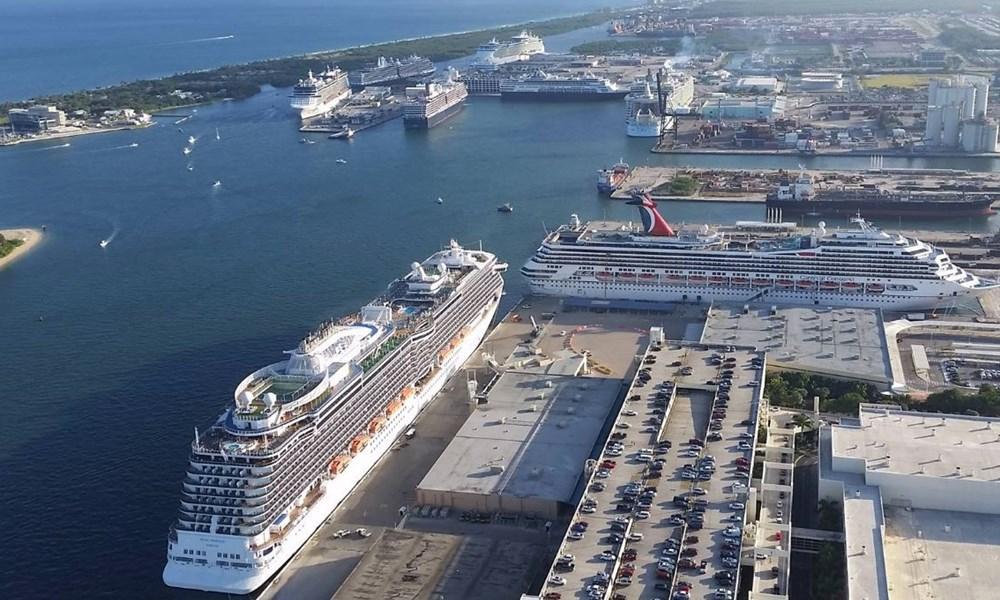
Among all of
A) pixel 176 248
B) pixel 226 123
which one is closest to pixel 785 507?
pixel 176 248

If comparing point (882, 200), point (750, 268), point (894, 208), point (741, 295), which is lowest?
point (894, 208)

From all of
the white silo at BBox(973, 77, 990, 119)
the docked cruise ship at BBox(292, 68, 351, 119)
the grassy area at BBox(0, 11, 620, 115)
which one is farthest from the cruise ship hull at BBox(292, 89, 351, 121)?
the white silo at BBox(973, 77, 990, 119)

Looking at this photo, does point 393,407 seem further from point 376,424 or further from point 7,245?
point 7,245

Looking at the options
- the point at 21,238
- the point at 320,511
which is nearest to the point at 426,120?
the point at 21,238

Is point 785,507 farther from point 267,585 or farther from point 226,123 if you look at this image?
point 226,123

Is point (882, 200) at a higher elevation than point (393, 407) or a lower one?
lower
